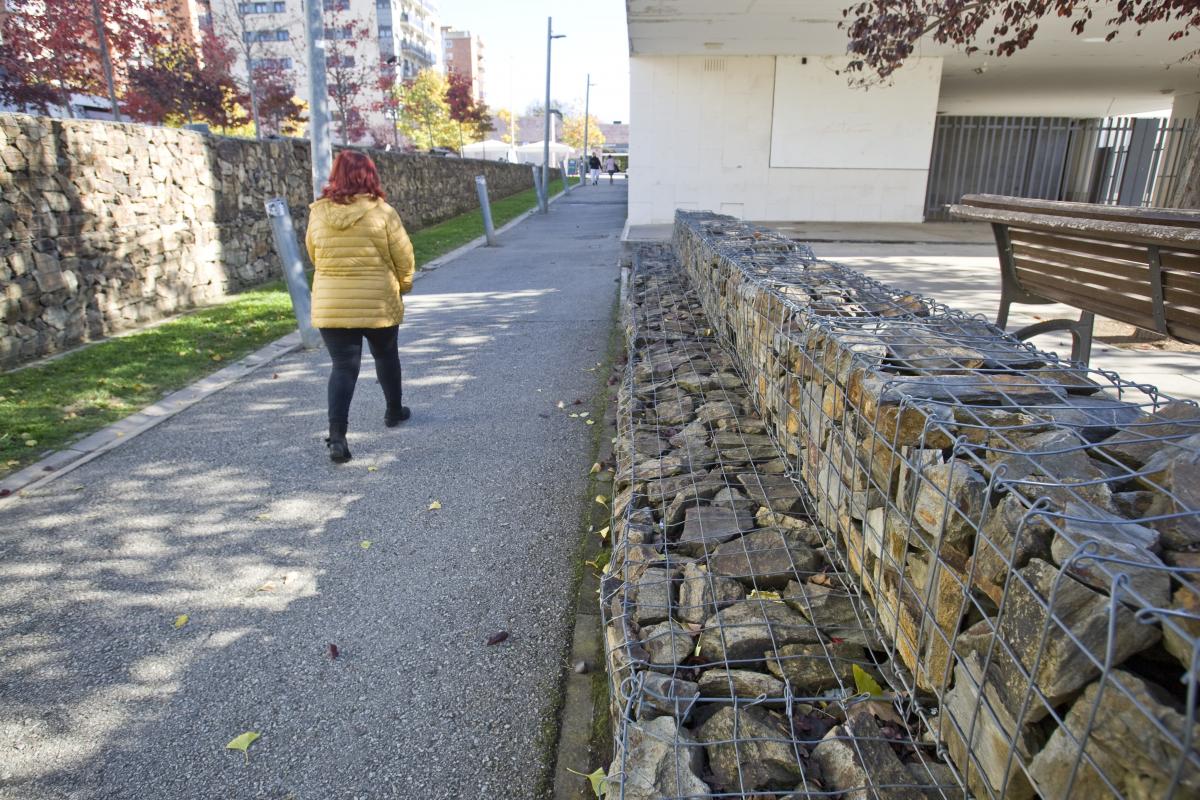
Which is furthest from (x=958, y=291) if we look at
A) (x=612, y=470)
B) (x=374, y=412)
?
(x=374, y=412)

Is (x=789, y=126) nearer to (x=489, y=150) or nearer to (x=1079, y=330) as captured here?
(x=1079, y=330)

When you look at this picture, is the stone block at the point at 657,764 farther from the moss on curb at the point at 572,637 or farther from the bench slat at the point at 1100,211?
the bench slat at the point at 1100,211

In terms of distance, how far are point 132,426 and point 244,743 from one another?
3.50 metres

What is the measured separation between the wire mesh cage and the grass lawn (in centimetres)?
383

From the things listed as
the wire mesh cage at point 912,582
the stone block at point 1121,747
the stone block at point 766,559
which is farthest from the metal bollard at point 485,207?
the stone block at point 1121,747

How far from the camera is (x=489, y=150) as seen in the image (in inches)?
2068

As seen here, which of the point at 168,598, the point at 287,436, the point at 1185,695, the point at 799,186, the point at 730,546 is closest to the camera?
the point at 1185,695

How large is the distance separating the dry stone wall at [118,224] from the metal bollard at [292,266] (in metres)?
1.85

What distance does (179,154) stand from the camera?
9.02m

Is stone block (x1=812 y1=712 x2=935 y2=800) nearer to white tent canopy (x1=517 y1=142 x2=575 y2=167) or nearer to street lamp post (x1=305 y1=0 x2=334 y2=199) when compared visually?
street lamp post (x1=305 y1=0 x2=334 y2=199)

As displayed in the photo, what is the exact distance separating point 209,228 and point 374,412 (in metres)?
5.70

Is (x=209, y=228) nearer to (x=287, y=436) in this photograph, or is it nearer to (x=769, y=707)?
(x=287, y=436)

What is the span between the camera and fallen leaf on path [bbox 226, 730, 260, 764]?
2312mm

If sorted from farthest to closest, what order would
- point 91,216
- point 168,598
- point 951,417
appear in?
point 91,216 < point 168,598 < point 951,417
